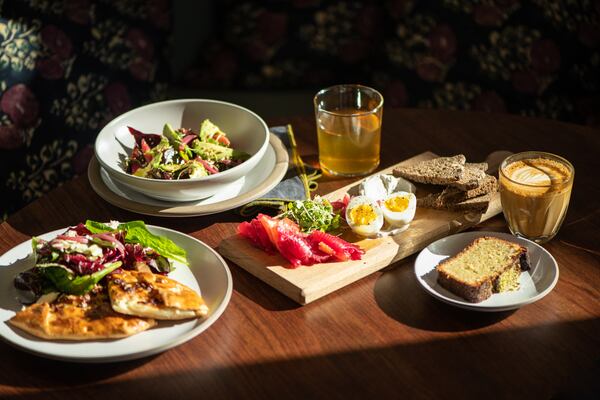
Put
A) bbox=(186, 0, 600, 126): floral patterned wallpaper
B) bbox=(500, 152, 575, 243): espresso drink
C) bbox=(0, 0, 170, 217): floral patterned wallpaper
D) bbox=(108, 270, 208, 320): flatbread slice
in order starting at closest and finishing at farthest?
bbox=(108, 270, 208, 320): flatbread slice < bbox=(500, 152, 575, 243): espresso drink < bbox=(0, 0, 170, 217): floral patterned wallpaper < bbox=(186, 0, 600, 126): floral patterned wallpaper

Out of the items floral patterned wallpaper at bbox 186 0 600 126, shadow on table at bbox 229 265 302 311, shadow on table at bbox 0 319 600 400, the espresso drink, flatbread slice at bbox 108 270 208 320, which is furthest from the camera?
floral patterned wallpaper at bbox 186 0 600 126

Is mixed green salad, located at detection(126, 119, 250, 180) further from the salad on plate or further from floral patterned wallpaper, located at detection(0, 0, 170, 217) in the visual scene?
floral patterned wallpaper, located at detection(0, 0, 170, 217)

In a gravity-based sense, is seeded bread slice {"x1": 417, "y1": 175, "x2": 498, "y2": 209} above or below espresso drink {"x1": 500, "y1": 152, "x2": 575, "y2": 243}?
below

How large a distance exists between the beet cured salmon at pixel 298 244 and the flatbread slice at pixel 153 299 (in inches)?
9.9

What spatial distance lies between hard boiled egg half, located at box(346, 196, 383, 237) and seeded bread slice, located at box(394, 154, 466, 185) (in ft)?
0.76

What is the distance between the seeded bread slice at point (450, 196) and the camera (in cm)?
206

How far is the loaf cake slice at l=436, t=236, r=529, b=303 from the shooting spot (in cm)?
172

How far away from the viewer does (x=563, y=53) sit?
3455mm

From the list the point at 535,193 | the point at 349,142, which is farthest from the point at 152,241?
the point at 535,193

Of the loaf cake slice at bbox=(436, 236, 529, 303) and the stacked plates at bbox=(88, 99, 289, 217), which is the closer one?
the loaf cake slice at bbox=(436, 236, 529, 303)

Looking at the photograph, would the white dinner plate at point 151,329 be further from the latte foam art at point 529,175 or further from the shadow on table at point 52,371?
the latte foam art at point 529,175

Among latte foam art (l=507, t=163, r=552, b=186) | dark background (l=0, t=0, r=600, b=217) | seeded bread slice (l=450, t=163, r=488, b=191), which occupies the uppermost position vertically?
latte foam art (l=507, t=163, r=552, b=186)

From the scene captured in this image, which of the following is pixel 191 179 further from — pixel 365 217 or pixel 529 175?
pixel 529 175

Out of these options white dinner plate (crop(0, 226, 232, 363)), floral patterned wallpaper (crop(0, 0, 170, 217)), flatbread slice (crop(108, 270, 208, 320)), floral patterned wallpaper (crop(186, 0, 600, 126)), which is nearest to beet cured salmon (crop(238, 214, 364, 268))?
white dinner plate (crop(0, 226, 232, 363))
